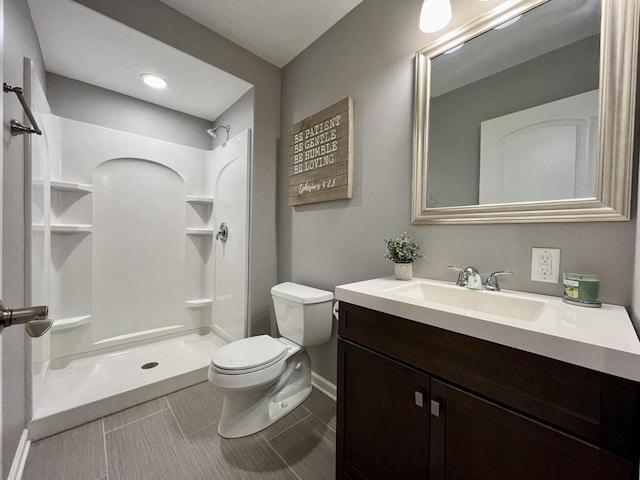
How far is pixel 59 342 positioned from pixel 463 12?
3.38 meters

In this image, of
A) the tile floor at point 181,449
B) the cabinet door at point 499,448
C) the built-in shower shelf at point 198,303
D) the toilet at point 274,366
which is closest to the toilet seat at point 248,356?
the toilet at point 274,366

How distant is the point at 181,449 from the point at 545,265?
6.18 ft

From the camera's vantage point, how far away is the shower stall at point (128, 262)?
1.75 meters

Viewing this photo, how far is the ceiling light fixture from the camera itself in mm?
1174

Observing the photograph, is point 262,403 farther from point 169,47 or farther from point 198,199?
point 169,47

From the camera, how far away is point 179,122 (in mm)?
2670

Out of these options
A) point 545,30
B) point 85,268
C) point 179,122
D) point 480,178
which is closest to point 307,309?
point 480,178

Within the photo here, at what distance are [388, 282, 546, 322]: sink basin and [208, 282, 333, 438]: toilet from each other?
0.64 meters

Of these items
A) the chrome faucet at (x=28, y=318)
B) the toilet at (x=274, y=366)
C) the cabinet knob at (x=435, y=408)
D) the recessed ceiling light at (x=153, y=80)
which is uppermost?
the recessed ceiling light at (x=153, y=80)

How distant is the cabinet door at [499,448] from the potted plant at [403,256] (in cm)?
56

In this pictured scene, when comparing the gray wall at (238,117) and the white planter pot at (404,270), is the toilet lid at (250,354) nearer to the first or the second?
the white planter pot at (404,270)

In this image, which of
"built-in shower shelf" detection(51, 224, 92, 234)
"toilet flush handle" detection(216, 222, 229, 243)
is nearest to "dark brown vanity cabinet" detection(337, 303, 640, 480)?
"toilet flush handle" detection(216, 222, 229, 243)

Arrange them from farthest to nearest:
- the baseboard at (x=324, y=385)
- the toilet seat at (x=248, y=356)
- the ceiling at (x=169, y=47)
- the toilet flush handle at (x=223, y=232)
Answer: the toilet flush handle at (x=223, y=232) < the baseboard at (x=324, y=385) < the ceiling at (x=169, y=47) < the toilet seat at (x=248, y=356)

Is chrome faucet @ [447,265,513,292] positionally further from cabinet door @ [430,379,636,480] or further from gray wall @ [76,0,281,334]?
gray wall @ [76,0,281,334]
